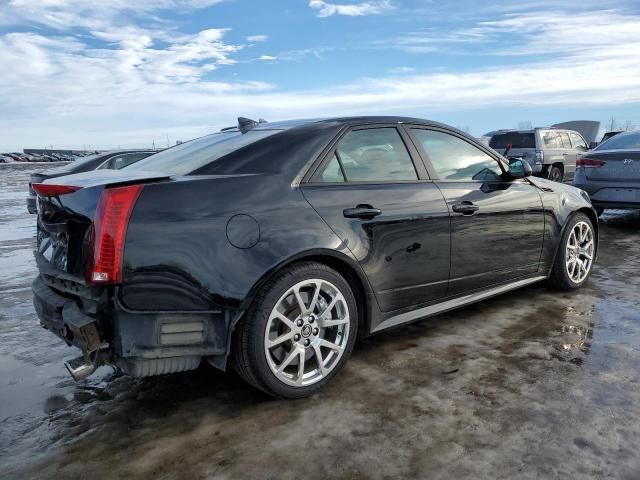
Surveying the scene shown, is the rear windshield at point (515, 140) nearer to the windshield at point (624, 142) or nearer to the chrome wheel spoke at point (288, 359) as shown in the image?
the windshield at point (624, 142)

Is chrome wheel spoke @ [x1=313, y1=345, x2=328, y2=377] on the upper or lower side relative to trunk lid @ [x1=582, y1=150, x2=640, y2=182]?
lower

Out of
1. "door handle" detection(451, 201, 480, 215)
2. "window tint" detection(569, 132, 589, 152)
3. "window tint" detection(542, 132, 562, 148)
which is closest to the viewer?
"door handle" detection(451, 201, 480, 215)

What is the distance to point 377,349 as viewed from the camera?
373cm

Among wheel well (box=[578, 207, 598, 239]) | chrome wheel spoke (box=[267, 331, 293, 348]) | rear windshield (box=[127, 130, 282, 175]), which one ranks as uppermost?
rear windshield (box=[127, 130, 282, 175])

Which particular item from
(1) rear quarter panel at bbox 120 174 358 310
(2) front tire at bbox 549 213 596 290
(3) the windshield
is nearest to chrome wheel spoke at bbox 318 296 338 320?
(1) rear quarter panel at bbox 120 174 358 310

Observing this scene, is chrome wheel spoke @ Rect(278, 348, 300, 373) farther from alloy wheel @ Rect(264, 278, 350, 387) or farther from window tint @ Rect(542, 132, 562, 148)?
window tint @ Rect(542, 132, 562, 148)

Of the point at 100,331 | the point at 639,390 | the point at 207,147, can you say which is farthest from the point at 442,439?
the point at 207,147

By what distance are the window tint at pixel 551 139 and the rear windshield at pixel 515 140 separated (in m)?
0.43

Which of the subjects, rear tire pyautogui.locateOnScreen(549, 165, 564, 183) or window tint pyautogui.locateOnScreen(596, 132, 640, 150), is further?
rear tire pyautogui.locateOnScreen(549, 165, 564, 183)

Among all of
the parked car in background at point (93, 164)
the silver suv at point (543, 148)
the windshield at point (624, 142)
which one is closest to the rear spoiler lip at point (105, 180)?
the parked car in background at point (93, 164)

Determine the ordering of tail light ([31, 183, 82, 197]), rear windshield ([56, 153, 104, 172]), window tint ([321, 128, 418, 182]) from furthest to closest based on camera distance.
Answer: rear windshield ([56, 153, 104, 172]) < window tint ([321, 128, 418, 182]) < tail light ([31, 183, 82, 197])

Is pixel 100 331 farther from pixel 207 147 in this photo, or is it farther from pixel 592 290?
pixel 592 290

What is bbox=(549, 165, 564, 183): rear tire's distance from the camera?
15727 mm

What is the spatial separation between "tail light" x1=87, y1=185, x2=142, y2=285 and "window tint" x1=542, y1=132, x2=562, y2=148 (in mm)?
14825
